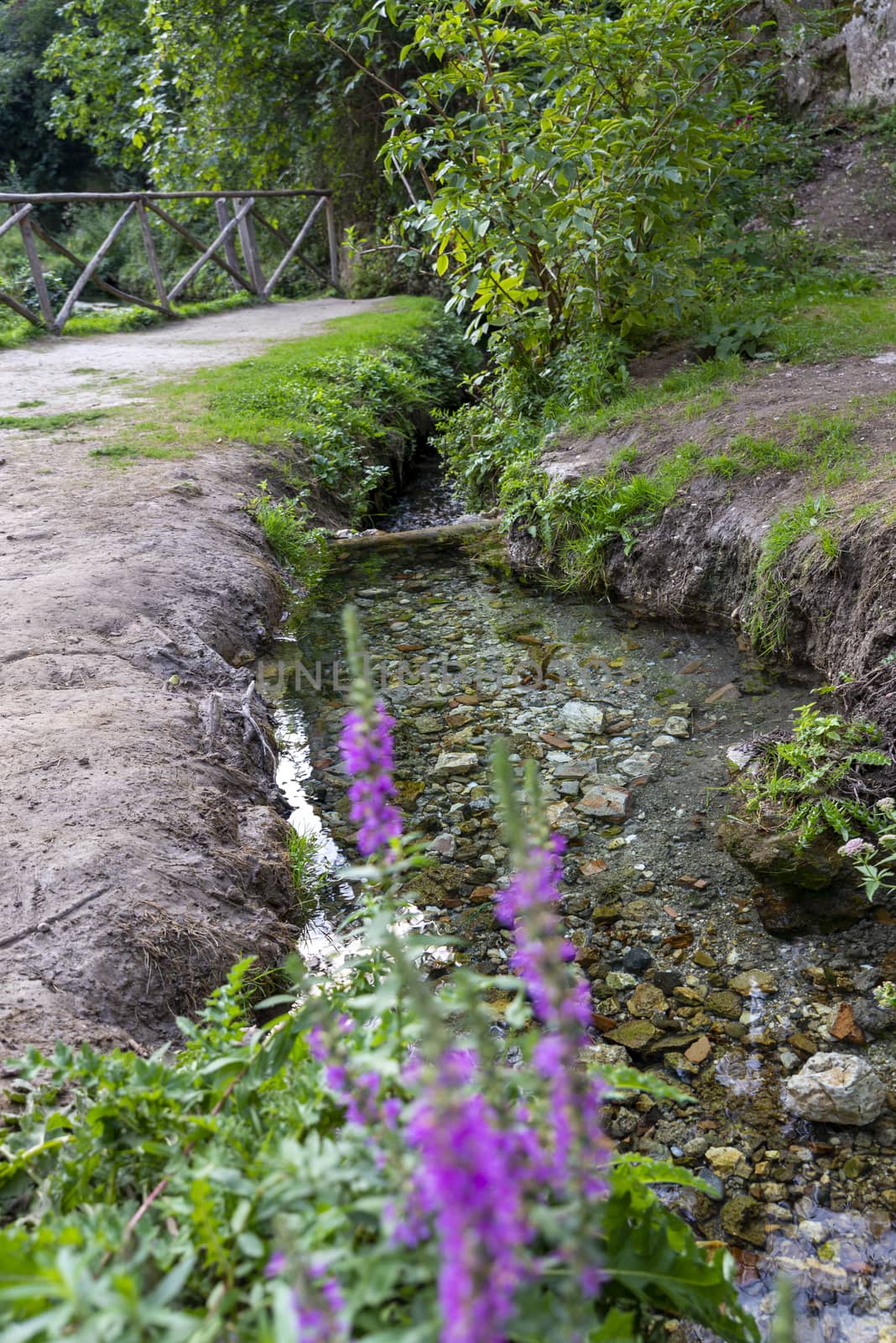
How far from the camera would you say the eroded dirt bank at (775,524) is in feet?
13.8

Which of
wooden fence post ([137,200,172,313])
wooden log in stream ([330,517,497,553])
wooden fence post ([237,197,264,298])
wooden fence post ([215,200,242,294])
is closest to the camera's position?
wooden log in stream ([330,517,497,553])

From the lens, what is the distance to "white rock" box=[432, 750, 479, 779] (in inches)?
173

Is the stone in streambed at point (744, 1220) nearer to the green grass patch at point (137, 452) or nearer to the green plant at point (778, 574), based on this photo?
the green plant at point (778, 574)

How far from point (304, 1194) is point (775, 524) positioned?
434 centimetres

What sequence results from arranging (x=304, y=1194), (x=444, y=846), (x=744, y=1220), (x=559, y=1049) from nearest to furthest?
(x=559, y=1049), (x=304, y=1194), (x=744, y=1220), (x=444, y=846)

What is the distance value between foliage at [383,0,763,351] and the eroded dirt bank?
1238mm

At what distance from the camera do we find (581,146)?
6.18m

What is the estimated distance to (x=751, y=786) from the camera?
386 centimetres

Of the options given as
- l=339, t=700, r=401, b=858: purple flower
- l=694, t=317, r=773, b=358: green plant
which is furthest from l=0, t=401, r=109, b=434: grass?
l=339, t=700, r=401, b=858: purple flower

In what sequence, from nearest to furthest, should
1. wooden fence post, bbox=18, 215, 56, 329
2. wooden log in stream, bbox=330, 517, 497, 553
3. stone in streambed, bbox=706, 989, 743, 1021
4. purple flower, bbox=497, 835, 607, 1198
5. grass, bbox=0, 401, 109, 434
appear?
1. purple flower, bbox=497, 835, 607, 1198
2. stone in streambed, bbox=706, 989, 743, 1021
3. wooden log in stream, bbox=330, 517, 497, 553
4. grass, bbox=0, 401, 109, 434
5. wooden fence post, bbox=18, 215, 56, 329

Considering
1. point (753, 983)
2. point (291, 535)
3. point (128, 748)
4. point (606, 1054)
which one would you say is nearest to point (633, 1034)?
point (606, 1054)

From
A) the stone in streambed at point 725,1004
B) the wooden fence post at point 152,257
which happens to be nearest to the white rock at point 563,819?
the stone in streambed at point 725,1004

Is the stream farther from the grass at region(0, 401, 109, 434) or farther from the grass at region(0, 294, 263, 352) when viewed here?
the grass at region(0, 294, 263, 352)

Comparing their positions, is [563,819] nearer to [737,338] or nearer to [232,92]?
[737,338]
